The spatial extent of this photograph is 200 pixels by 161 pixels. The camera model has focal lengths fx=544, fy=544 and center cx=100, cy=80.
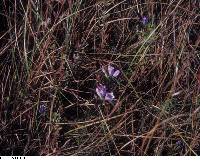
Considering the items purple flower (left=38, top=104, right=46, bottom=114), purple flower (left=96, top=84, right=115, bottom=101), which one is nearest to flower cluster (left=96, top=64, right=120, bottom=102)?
purple flower (left=96, top=84, right=115, bottom=101)

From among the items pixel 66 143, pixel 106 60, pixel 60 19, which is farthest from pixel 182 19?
pixel 66 143

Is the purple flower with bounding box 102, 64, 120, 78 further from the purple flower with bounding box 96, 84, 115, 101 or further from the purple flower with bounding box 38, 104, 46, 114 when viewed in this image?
the purple flower with bounding box 38, 104, 46, 114

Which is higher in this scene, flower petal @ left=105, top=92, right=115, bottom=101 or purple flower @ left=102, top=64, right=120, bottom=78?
purple flower @ left=102, top=64, right=120, bottom=78

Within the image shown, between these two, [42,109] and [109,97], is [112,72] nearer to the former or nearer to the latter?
[109,97]

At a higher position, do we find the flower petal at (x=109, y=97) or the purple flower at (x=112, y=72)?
the purple flower at (x=112, y=72)

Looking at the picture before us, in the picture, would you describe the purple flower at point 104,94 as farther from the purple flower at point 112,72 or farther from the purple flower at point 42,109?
the purple flower at point 42,109

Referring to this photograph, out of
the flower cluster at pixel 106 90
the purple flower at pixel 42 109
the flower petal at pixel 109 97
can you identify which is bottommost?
the purple flower at pixel 42 109

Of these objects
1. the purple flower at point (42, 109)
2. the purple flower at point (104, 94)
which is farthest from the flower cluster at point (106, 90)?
the purple flower at point (42, 109)

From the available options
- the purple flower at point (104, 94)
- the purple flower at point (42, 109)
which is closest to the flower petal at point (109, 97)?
the purple flower at point (104, 94)

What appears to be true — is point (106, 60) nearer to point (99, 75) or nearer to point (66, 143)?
point (99, 75)
